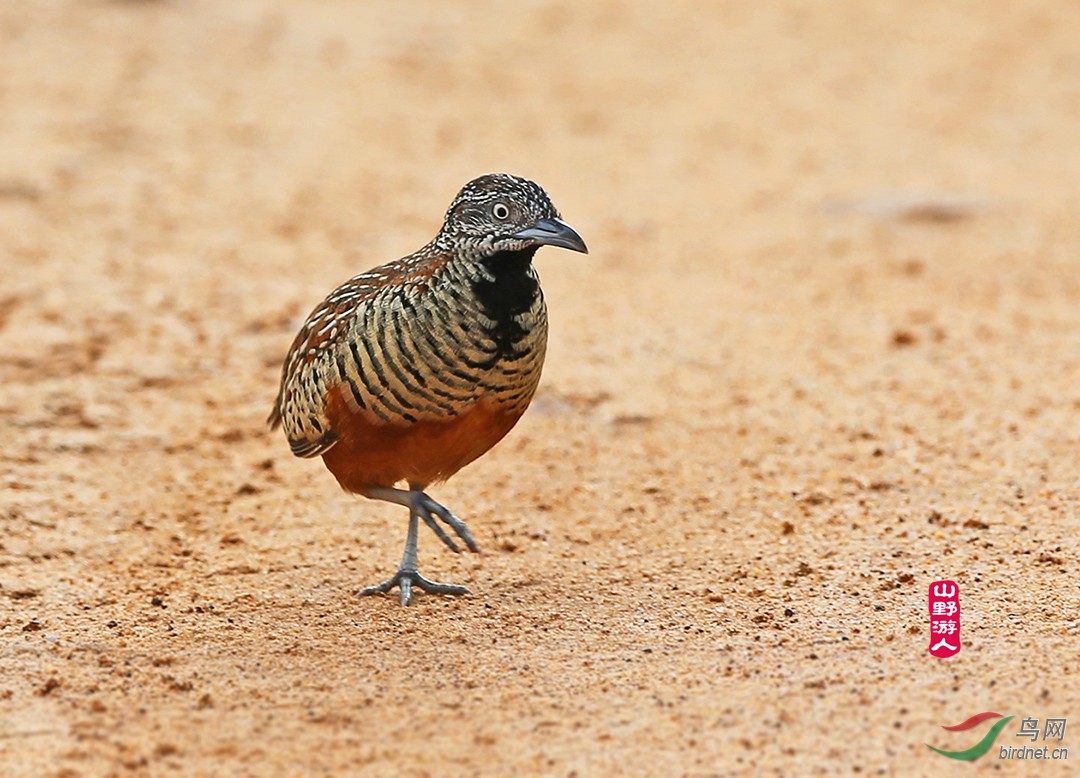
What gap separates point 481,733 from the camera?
175 inches

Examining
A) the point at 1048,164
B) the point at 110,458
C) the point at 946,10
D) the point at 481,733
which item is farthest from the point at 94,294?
the point at 946,10

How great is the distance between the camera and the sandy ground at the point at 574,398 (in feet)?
15.1

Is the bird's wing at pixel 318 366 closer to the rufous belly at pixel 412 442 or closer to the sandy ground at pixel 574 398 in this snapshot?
the rufous belly at pixel 412 442

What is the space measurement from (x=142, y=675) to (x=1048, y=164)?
993 centimetres

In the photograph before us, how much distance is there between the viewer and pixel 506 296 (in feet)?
17.0

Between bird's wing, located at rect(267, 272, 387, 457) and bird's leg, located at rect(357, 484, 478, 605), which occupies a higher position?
bird's wing, located at rect(267, 272, 387, 457)

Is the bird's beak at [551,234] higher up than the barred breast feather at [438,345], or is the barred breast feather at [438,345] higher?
the bird's beak at [551,234]

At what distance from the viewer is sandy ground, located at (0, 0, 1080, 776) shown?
460cm

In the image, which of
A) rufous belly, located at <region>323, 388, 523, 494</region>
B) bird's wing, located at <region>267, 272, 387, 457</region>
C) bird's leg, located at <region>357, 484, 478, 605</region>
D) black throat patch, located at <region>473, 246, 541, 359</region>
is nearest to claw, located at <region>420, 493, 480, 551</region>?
bird's leg, located at <region>357, 484, 478, 605</region>
